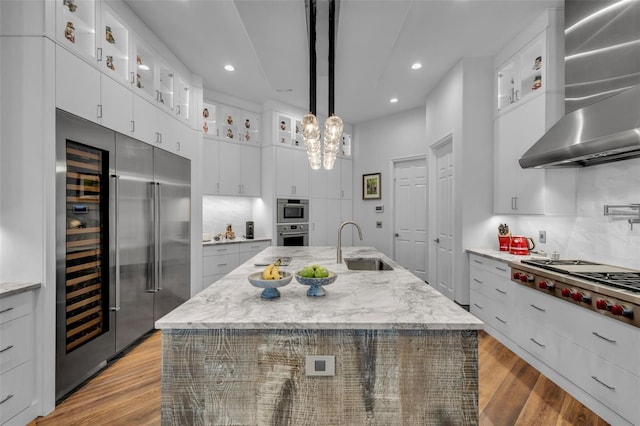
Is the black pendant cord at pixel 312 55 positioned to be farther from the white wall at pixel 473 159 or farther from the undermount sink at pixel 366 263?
the white wall at pixel 473 159

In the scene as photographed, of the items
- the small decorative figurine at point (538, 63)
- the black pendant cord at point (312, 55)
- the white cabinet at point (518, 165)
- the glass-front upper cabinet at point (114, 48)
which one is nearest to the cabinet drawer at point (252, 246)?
the glass-front upper cabinet at point (114, 48)

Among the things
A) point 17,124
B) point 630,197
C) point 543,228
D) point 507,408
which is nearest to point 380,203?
point 543,228

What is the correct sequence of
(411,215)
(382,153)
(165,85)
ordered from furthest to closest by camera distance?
(382,153) < (411,215) < (165,85)

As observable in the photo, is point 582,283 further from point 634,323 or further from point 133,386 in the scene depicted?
point 133,386

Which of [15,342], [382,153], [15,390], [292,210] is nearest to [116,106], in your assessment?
[15,342]

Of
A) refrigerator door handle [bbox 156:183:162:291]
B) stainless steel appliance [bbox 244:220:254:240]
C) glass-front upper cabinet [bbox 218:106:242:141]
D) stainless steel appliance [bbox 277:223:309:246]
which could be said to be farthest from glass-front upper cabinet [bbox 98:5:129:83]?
stainless steel appliance [bbox 277:223:309:246]

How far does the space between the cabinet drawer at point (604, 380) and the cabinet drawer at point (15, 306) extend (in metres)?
3.53

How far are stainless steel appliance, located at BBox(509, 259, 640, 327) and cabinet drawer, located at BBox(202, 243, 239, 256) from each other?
3.51 m

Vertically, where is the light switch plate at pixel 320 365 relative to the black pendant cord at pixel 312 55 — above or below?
below

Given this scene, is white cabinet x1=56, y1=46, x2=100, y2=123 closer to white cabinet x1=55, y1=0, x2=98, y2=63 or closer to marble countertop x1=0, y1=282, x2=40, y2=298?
white cabinet x1=55, y1=0, x2=98, y2=63

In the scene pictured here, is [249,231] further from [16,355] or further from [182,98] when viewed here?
[16,355]

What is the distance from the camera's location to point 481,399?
205 centimetres

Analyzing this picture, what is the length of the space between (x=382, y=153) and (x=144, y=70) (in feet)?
13.4

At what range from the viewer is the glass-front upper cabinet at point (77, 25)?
6.48 ft
